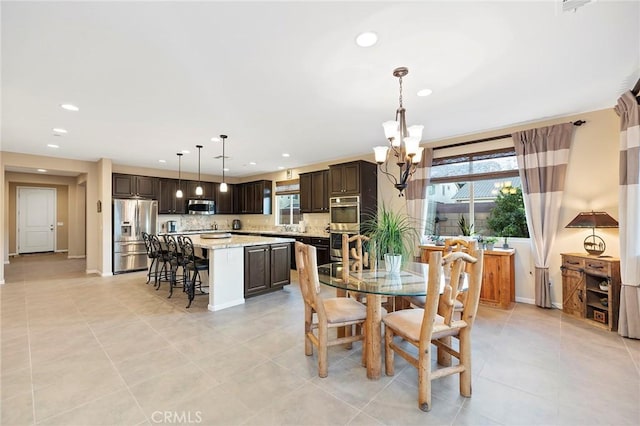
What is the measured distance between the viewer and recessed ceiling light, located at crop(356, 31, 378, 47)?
6.53 ft

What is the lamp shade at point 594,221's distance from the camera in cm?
316

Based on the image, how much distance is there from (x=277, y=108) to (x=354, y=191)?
2.49 m

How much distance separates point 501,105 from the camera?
10.9ft

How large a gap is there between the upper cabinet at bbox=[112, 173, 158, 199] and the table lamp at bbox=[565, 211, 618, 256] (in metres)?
8.15

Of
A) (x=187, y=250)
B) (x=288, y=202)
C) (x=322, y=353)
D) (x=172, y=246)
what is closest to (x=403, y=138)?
(x=322, y=353)

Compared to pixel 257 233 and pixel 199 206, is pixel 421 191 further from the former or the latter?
pixel 199 206

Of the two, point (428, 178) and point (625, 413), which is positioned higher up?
point (428, 178)

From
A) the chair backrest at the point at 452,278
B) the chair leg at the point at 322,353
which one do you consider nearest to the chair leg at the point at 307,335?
the chair leg at the point at 322,353

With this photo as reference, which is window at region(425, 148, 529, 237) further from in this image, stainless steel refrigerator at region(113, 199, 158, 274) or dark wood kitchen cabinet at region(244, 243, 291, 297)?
stainless steel refrigerator at region(113, 199, 158, 274)

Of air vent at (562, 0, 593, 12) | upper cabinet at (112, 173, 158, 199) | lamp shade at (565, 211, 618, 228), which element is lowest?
lamp shade at (565, 211, 618, 228)

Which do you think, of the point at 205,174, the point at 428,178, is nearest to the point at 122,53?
the point at 428,178

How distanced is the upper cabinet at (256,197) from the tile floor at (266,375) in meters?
4.57

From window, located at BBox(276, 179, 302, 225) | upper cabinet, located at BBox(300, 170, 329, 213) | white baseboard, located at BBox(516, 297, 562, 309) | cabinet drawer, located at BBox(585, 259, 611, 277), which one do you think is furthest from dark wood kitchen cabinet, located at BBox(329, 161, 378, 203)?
cabinet drawer, located at BBox(585, 259, 611, 277)

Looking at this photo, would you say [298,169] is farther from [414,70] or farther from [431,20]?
[431,20]
